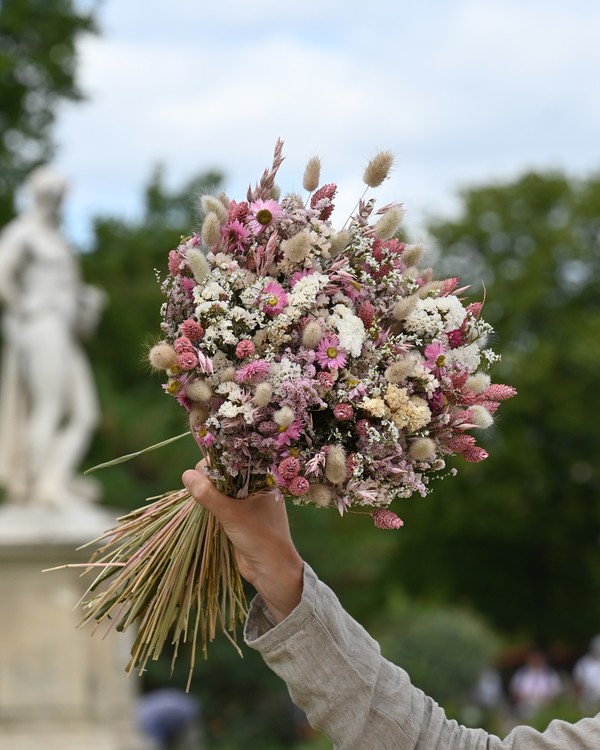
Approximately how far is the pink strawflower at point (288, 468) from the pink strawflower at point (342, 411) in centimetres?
10

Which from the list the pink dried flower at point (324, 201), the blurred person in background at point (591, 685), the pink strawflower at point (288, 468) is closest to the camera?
the pink strawflower at point (288, 468)

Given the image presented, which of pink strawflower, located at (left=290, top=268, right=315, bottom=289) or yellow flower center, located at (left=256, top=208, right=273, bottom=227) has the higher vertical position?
yellow flower center, located at (left=256, top=208, right=273, bottom=227)

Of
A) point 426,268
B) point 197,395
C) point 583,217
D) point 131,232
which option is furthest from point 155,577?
point 583,217

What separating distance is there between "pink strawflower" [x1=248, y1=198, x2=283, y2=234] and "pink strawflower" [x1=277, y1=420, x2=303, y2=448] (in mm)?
343

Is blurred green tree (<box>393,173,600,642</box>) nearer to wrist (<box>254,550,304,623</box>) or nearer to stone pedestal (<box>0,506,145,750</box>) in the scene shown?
stone pedestal (<box>0,506,145,750</box>)

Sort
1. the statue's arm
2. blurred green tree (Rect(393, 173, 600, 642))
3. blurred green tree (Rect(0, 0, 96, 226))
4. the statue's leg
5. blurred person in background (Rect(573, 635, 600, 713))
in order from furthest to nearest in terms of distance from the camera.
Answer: blurred green tree (Rect(393, 173, 600, 642))
blurred green tree (Rect(0, 0, 96, 226))
blurred person in background (Rect(573, 635, 600, 713))
the statue's leg
the statue's arm

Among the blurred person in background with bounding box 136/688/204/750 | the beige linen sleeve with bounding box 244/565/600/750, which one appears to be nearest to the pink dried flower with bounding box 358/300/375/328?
the beige linen sleeve with bounding box 244/565/600/750

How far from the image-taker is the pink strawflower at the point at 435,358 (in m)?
2.59

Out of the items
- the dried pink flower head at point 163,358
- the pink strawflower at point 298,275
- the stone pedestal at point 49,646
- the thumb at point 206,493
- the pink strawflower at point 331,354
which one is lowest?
the stone pedestal at point 49,646

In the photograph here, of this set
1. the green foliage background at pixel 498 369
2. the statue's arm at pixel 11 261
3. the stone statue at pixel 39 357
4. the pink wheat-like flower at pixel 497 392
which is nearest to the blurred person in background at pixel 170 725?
the stone statue at pixel 39 357

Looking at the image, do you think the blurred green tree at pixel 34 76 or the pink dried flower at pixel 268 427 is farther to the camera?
the blurred green tree at pixel 34 76

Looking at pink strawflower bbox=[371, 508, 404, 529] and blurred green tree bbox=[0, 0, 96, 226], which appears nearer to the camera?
pink strawflower bbox=[371, 508, 404, 529]

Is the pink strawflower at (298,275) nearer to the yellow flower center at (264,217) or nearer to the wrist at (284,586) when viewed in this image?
the yellow flower center at (264,217)

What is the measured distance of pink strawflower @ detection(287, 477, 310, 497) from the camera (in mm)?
2436
